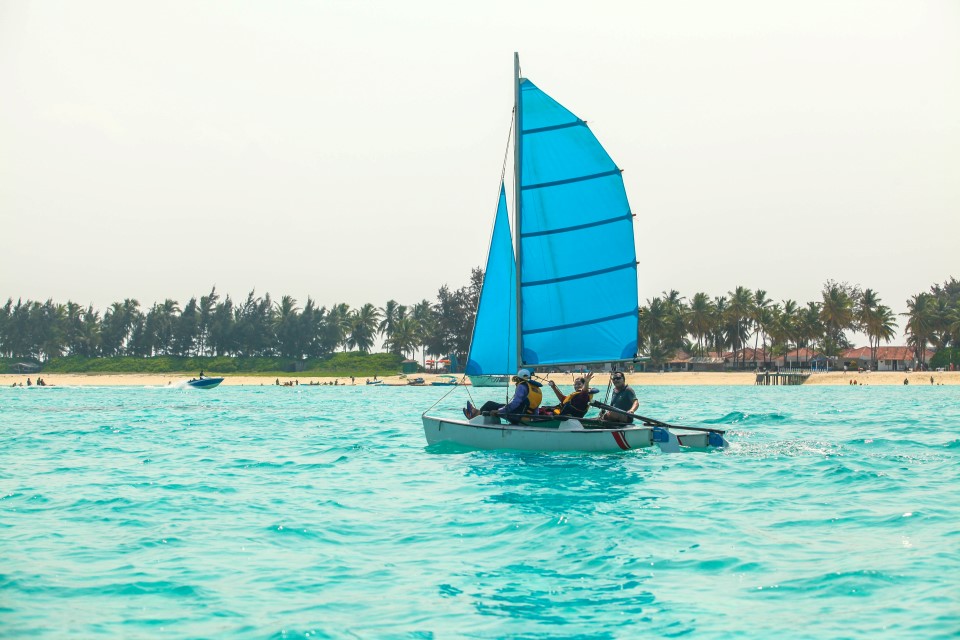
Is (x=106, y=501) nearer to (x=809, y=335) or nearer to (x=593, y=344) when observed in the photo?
(x=593, y=344)

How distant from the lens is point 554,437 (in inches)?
789

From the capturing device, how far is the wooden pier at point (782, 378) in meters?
104

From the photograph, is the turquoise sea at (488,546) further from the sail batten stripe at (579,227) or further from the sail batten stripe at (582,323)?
the sail batten stripe at (579,227)

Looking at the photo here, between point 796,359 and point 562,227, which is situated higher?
point 562,227

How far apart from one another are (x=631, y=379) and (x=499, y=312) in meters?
97.9

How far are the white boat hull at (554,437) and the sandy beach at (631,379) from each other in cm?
8929

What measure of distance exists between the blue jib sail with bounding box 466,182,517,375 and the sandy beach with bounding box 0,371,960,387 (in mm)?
88267

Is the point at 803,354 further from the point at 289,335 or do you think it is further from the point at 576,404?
the point at 576,404

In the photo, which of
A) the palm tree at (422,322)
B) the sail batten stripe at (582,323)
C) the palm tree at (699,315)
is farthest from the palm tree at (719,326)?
the sail batten stripe at (582,323)

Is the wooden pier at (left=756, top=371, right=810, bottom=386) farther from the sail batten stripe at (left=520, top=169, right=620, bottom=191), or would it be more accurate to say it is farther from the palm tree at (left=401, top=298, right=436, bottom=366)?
the sail batten stripe at (left=520, top=169, right=620, bottom=191)

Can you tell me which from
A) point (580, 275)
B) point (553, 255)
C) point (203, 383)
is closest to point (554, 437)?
point (580, 275)

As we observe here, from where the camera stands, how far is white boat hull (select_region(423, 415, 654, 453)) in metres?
20.0

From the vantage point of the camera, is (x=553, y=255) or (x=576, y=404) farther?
(x=553, y=255)

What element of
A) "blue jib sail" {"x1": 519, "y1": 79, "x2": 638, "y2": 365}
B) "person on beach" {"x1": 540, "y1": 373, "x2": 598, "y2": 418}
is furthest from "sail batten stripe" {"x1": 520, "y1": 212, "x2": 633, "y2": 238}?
"person on beach" {"x1": 540, "y1": 373, "x2": 598, "y2": 418}
